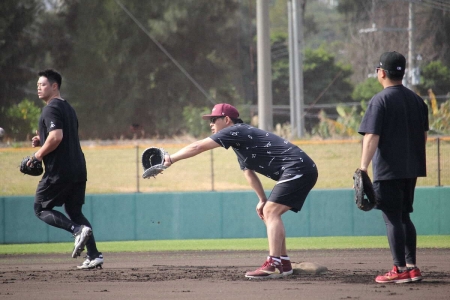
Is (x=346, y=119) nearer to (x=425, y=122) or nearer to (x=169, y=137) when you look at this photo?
(x=169, y=137)

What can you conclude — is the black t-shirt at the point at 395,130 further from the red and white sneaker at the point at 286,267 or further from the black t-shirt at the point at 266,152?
the red and white sneaker at the point at 286,267

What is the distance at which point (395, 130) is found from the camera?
664cm

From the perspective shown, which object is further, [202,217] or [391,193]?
[202,217]

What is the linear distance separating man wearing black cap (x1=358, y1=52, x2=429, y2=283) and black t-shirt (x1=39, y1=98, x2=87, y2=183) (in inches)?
123

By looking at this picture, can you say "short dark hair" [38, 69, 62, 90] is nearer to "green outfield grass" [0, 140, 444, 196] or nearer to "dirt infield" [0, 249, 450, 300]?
"dirt infield" [0, 249, 450, 300]

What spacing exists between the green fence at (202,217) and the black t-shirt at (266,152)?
6651 mm

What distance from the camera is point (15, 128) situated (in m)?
20.0

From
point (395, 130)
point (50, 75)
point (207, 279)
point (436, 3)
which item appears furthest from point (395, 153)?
point (436, 3)

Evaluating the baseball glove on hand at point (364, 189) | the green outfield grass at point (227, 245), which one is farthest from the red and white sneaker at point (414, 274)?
the green outfield grass at point (227, 245)

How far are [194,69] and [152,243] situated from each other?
952cm

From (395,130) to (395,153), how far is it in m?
0.20

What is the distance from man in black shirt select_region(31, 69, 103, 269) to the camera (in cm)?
790

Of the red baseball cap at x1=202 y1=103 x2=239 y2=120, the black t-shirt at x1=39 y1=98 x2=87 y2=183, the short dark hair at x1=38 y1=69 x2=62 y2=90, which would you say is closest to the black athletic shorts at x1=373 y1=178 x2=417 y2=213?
the red baseball cap at x1=202 y1=103 x2=239 y2=120

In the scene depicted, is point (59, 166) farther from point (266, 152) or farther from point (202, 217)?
point (202, 217)
